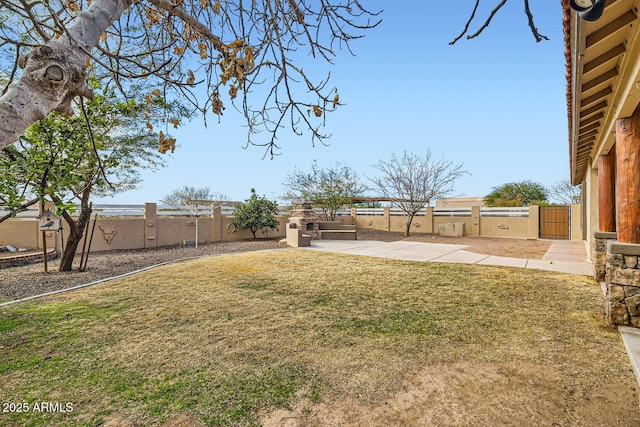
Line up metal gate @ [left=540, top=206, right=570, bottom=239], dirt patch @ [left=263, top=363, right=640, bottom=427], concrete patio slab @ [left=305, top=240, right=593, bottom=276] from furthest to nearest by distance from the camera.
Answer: metal gate @ [left=540, top=206, right=570, bottom=239]
concrete patio slab @ [left=305, top=240, right=593, bottom=276]
dirt patch @ [left=263, top=363, right=640, bottom=427]

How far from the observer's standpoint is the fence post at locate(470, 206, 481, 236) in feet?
50.8

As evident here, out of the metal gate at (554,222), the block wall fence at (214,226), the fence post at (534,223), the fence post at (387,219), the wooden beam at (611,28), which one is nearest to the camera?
the wooden beam at (611,28)

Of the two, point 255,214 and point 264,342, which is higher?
point 255,214

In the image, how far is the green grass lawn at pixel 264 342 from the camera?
90.0 inches

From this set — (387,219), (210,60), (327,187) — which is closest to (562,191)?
(387,219)

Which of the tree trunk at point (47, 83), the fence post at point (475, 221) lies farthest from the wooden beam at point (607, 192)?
the fence post at point (475, 221)

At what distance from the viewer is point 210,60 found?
109 inches

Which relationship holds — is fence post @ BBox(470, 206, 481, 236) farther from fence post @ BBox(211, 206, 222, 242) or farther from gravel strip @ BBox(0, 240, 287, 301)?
fence post @ BBox(211, 206, 222, 242)

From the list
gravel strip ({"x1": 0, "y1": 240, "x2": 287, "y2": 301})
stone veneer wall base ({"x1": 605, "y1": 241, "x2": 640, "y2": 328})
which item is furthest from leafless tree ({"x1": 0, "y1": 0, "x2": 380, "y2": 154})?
gravel strip ({"x1": 0, "y1": 240, "x2": 287, "y2": 301})

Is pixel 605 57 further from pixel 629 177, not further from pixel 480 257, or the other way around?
pixel 480 257

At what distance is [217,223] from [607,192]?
39.8 ft

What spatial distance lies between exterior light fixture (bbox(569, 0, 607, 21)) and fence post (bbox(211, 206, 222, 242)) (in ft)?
41.9

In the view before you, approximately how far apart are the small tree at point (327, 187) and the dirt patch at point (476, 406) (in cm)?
1522

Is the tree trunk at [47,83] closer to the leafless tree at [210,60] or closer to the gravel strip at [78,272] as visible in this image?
the leafless tree at [210,60]
